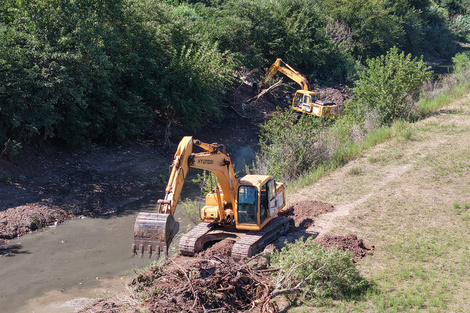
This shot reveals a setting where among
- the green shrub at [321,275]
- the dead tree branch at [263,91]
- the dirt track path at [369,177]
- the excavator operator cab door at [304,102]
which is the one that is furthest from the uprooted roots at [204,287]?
the dead tree branch at [263,91]

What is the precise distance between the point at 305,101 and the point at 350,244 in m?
17.1

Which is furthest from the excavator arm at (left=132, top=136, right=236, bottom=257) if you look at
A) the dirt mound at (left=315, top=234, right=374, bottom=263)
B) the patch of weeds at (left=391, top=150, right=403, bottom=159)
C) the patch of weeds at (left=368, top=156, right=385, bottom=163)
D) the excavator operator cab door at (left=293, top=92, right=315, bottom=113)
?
the excavator operator cab door at (left=293, top=92, right=315, bottom=113)

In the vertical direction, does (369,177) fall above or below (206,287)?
above

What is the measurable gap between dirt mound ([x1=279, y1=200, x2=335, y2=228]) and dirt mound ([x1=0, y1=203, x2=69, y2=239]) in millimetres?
7915

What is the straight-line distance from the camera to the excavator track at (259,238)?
11.5 m

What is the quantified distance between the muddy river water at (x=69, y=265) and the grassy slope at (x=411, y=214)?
5239 millimetres

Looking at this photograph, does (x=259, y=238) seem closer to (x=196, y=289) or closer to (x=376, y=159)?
(x=196, y=289)

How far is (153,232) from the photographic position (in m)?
9.21

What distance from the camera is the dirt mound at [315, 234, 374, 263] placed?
11734 mm

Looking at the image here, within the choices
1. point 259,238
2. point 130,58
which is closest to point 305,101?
point 130,58

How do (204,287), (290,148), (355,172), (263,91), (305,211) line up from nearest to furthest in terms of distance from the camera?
(204,287) → (305,211) → (290,148) → (355,172) → (263,91)

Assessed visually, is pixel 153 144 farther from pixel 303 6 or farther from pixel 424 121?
pixel 303 6

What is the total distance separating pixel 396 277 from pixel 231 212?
171 inches

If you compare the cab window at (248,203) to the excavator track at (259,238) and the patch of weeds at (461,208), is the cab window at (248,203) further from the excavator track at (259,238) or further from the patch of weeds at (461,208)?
the patch of weeds at (461,208)
